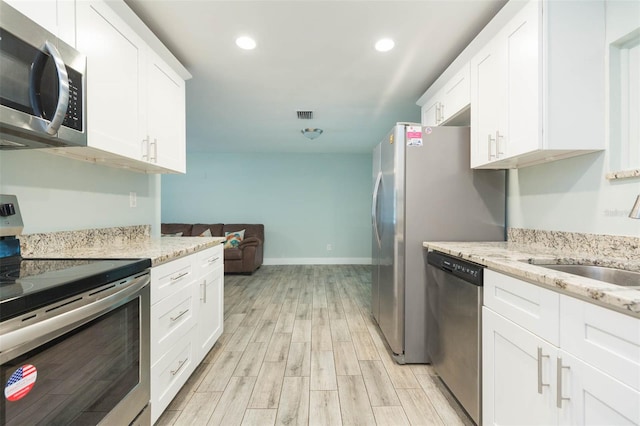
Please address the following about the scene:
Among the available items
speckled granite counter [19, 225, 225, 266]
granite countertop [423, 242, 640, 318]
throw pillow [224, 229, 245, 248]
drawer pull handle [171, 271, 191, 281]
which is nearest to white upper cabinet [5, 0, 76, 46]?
speckled granite counter [19, 225, 225, 266]

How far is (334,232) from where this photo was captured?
19.9ft

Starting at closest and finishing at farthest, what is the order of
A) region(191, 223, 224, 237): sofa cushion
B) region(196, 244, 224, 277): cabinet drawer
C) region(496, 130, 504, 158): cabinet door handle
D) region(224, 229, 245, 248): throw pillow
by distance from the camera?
1. region(496, 130, 504, 158): cabinet door handle
2. region(196, 244, 224, 277): cabinet drawer
3. region(224, 229, 245, 248): throw pillow
4. region(191, 223, 224, 237): sofa cushion

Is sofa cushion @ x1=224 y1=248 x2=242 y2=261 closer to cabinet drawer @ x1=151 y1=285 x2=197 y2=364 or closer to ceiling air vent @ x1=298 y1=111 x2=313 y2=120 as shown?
ceiling air vent @ x1=298 y1=111 x2=313 y2=120

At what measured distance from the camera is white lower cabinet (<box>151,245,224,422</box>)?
143cm

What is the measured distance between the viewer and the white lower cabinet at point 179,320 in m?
1.43

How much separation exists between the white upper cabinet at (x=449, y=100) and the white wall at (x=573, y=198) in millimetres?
656

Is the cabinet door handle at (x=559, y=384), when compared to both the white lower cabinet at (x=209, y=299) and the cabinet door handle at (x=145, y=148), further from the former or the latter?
the cabinet door handle at (x=145, y=148)

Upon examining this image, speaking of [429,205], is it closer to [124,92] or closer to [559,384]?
[559,384]

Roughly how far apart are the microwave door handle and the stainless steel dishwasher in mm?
1960

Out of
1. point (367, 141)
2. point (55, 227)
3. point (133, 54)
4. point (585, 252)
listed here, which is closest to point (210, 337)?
point (55, 227)

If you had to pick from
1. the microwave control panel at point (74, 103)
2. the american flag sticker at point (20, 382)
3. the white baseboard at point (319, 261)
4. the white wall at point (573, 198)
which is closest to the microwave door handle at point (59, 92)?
the microwave control panel at point (74, 103)

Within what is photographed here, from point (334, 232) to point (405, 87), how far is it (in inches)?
146

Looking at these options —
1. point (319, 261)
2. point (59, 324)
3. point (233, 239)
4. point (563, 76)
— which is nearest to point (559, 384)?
point (563, 76)

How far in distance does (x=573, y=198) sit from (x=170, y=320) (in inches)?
94.5
